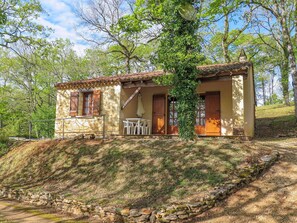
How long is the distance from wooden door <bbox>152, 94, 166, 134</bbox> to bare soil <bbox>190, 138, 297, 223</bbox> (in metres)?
6.97

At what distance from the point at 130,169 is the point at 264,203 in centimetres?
401

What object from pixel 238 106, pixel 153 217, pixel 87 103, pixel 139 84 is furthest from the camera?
pixel 87 103

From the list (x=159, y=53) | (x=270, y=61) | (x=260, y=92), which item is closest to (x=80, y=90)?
(x=159, y=53)

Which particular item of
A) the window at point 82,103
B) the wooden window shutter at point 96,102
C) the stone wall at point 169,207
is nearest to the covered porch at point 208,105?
the wooden window shutter at point 96,102

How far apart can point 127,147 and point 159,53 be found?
153 inches

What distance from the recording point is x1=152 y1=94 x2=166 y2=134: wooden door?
13242 mm

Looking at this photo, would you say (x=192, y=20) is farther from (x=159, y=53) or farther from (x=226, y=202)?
(x=226, y=202)

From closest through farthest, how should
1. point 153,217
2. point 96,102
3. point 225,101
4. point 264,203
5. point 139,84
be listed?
point 264,203 → point 153,217 → point 225,101 → point 139,84 → point 96,102

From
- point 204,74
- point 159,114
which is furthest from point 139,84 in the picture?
point 204,74

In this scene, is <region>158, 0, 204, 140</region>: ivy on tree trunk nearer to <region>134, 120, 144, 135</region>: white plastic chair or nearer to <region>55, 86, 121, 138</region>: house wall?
<region>134, 120, 144, 135</region>: white plastic chair

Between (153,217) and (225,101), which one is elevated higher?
(225,101)

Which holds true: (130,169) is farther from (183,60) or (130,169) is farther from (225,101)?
(225,101)

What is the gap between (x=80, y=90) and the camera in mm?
13859

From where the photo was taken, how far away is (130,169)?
26.6 ft
